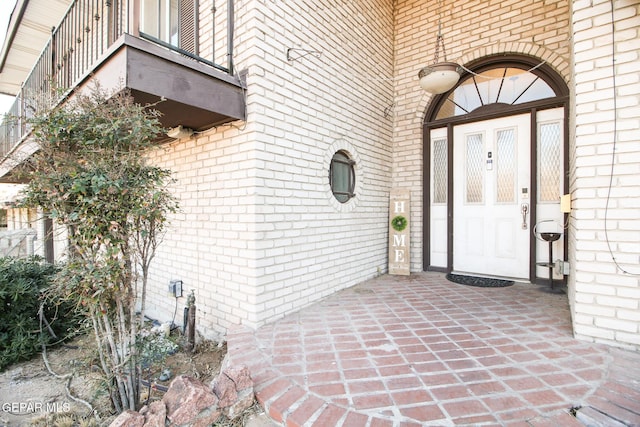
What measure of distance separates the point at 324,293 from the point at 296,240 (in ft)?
2.53

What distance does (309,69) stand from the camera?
3.21 meters

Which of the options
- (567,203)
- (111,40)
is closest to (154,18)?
(111,40)

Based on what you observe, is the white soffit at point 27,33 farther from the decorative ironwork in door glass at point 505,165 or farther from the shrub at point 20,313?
the decorative ironwork in door glass at point 505,165

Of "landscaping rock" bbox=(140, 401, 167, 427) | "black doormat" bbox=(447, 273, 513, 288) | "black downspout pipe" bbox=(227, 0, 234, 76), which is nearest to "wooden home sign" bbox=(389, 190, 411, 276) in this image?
"black doormat" bbox=(447, 273, 513, 288)

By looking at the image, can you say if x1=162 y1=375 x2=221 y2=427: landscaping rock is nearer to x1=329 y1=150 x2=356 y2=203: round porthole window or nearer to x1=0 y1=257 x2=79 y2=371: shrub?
x1=0 y1=257 x2=79 y2=371: shrub

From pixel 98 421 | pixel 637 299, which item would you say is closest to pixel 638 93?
pixel 637 299

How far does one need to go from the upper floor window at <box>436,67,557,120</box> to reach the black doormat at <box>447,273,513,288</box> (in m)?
2.38

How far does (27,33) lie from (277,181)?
7017mm

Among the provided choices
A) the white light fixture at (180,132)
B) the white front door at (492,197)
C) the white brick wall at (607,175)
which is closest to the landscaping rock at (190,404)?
the white light fixture at (180,132)

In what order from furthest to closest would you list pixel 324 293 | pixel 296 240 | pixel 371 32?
pixel 371 32 → pixel 324 293 → pixel 296 240

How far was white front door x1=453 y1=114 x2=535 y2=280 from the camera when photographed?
13.1 feet

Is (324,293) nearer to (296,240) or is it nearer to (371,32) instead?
(296,240)

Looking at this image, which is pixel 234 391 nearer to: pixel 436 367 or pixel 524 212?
pixel 436 367

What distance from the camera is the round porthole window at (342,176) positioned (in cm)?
366
